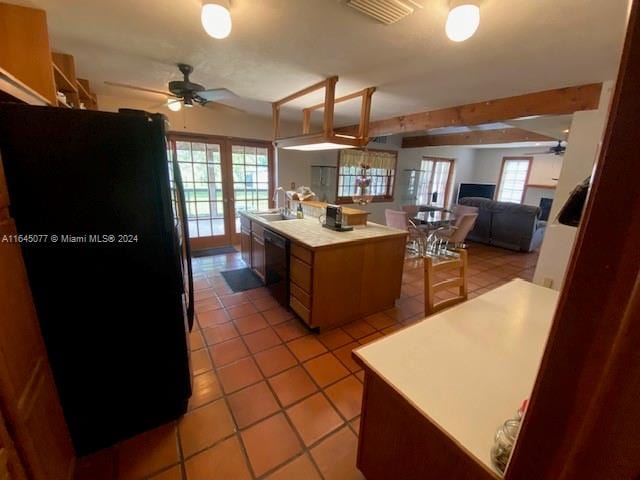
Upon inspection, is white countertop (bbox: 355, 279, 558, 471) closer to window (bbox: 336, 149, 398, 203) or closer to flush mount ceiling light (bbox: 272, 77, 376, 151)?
flush mount ceiling light (bbox: 272, 77, 376, 151)

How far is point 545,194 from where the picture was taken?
7500 mm

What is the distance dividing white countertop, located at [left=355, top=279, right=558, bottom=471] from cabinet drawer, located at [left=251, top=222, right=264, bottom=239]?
223cm

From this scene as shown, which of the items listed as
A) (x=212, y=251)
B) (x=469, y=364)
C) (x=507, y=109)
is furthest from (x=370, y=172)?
(x=469, y=364)

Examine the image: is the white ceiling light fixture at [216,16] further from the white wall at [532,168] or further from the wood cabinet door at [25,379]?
the white wall at [532,168]

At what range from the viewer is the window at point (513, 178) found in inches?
311

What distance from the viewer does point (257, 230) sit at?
10.5 ft

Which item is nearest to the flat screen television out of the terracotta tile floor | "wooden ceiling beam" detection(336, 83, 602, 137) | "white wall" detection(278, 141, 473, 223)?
"white wall" detection(278, 141, 473, 223)

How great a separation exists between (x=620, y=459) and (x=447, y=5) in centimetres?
187

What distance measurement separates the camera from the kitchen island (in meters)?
2.28

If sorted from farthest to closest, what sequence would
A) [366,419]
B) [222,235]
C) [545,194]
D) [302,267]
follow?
[545,194] → [222,235] → [302,267] → [366,419]

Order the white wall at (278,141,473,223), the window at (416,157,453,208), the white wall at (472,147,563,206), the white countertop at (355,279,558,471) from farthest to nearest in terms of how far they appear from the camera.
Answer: the window at (416,157,453,208) < the white wall at (472,147,563,206) < the white wall at (278,141,473,223) < the white countertop at (355,279,558,471)

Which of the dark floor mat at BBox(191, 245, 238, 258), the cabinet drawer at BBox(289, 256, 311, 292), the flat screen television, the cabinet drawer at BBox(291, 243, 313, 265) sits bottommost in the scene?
the dark floor mat at BBox(191, 245, 238, 258)

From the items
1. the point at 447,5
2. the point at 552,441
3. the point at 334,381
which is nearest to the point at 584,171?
the point at 447,5

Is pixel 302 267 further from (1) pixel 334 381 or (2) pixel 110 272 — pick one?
(2) pixel 110 272
